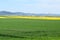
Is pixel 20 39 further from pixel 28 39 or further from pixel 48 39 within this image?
pixel 48 39

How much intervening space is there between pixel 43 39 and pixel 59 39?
132 cm

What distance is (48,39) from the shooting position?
45.2ft

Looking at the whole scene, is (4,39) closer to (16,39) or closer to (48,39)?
(16,39)

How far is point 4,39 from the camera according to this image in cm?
1360

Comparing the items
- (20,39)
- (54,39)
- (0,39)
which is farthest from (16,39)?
(54,39)

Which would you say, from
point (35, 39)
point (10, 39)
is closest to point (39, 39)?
point (35, 39)

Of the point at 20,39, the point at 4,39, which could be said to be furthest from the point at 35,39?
the point at 4,39

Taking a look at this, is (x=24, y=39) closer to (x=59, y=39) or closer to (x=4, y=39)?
(x=4, y=39)

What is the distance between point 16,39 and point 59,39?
11.2 ft

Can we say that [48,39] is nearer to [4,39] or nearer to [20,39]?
[20,39]

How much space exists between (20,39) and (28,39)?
2.10 feet

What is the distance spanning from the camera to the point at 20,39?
1382 centimetres

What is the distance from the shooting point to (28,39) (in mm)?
13734

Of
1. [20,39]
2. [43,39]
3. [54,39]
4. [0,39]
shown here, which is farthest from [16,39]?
[54,39]
